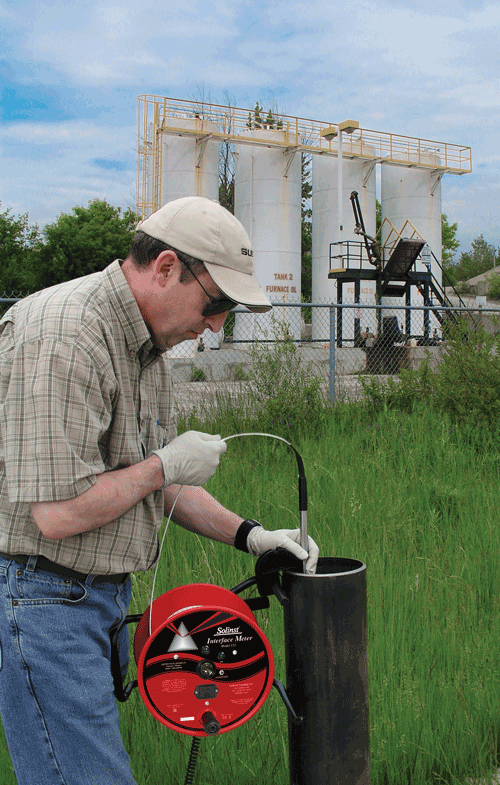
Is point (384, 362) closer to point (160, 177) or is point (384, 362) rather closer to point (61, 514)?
point (160, 177)

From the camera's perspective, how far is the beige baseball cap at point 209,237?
4.76ft

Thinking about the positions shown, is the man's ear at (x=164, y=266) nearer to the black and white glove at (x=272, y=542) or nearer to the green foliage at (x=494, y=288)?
the black and white glove at (x=272, y=542)

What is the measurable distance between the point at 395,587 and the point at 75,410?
76.9 inches

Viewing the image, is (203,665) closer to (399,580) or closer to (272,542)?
(272,542)

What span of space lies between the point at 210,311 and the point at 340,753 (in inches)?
40.7

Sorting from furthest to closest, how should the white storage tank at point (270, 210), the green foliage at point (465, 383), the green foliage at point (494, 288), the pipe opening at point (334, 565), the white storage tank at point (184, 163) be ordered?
1. the green foliage at point (494, 288)
2. the white storage tank at point (270, 210)
3. the white storage tank at point (184, 163)
4. the green foliage at point (465, 383)
5. the pipe opening at point (334, 565)

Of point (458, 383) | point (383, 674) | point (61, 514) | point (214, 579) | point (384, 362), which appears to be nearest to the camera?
point (61, 514)

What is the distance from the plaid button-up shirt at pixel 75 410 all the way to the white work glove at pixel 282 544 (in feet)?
0.90

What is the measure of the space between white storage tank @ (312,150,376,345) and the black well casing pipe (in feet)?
66.7

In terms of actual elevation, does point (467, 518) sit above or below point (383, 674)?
above

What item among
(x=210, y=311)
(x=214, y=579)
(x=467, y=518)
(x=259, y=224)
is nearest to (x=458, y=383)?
(x=467, y=518)

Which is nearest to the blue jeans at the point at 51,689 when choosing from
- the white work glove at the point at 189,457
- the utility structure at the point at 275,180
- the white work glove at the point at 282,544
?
the white work glove at the point at 189,457

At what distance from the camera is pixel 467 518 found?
367cm

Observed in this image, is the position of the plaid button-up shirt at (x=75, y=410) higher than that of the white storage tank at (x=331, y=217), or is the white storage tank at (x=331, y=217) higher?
the white storage tank at (x=331, y=217)
